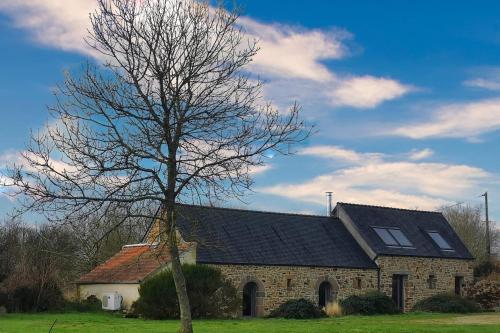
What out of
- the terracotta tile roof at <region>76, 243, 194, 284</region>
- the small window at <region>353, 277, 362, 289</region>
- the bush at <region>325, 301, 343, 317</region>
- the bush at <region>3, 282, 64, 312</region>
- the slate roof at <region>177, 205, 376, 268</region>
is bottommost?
the bush at <region>325, 301, 343, 317</region>

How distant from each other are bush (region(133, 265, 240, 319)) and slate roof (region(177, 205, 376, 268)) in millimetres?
2211

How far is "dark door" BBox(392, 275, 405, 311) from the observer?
37.0 meters

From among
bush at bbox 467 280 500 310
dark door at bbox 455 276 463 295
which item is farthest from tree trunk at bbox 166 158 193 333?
dark door at bbox 455 276 463 295

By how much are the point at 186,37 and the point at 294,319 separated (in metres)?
16.7

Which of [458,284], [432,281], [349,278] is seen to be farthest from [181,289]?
[458,284]

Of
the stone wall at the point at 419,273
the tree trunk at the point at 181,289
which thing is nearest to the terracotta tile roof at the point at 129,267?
the tree trunk at the point at 181,289

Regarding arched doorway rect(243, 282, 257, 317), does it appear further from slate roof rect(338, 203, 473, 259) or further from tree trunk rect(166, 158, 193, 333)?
tree trunk rect(166, 158, 193, 333)

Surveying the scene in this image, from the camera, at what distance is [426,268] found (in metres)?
38.1

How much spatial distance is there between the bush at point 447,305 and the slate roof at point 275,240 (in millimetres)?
3600

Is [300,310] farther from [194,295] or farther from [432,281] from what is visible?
[432,281]

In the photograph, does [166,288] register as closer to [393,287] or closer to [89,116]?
[89,116]

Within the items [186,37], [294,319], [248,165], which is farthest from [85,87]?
[294,319]

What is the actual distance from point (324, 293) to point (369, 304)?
368 cm

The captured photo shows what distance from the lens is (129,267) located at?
1236 inches
